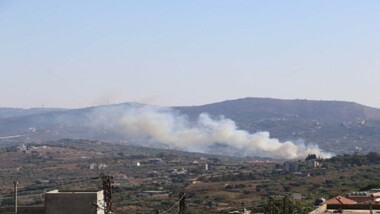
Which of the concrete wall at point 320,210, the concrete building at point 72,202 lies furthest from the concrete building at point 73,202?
the concrete wall at point 320,210

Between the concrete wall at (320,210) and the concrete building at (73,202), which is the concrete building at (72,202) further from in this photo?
the concrete wall at (320,210)

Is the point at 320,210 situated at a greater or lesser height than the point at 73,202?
lesser

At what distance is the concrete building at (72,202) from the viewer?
2625 centimetres

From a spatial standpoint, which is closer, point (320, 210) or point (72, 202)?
point (72, 202)

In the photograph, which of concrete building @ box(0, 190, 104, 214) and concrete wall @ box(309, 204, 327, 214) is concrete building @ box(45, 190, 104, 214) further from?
concrete wall @ box(309, 204, 327, 214)

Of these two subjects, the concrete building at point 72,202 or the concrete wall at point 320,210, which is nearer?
the concrete building at point 72,202

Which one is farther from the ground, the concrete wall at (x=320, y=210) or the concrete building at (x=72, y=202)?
the concrete building at (x=72, y=202)

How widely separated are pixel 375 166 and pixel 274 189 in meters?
24.6

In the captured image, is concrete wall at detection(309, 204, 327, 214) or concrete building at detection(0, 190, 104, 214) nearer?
concrete building at detection(0, 190, 104, 214)

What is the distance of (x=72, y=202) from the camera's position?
26.3 metres

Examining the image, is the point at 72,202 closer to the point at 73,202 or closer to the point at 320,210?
→ the point at 73,202

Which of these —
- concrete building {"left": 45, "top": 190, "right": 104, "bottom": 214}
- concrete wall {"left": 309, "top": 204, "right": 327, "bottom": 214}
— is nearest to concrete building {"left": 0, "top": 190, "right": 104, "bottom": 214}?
concrete building {"left": 45, "top": 190, "right": 104, "bottom": 214}

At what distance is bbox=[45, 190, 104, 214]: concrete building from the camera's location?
2625 cm

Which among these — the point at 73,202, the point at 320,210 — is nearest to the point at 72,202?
the point at 73,202
